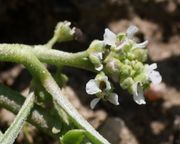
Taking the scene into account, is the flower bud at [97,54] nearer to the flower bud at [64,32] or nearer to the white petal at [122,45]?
the white petal at [122,45]

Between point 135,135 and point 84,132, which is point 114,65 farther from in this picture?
point 135,135

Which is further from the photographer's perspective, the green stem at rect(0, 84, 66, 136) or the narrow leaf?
A: the green stem at rect(0, 84, 66, 136)

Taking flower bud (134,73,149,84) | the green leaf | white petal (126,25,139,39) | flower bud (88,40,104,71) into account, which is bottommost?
the green leaf

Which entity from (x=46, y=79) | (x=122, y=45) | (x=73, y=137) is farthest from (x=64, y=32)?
(x=73, y=137)

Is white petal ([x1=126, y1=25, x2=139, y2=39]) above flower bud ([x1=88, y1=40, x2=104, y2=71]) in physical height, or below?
above

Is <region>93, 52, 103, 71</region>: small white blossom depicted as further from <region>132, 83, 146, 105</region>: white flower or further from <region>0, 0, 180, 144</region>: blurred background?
<region>0, 0, 180, 144</region>: blurred background

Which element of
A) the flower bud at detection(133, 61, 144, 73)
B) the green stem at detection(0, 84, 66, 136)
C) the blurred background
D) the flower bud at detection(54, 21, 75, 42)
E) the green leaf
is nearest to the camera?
the green leaf

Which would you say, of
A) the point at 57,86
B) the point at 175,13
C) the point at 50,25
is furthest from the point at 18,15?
the point at 57,86

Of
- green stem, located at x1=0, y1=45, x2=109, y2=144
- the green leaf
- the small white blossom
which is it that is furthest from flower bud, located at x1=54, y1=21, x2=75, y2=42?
the green leaf
